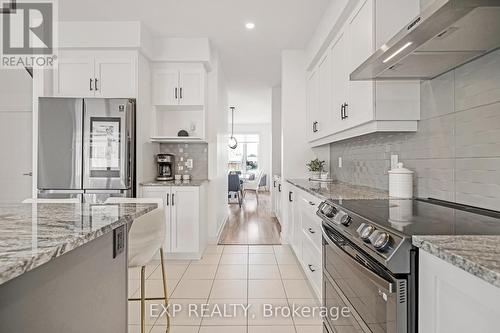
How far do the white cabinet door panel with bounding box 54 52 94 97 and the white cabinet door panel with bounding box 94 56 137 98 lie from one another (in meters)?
0.08

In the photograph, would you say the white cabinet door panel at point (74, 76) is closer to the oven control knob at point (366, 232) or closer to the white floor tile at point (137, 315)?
the white floor tile at point (137, 315)

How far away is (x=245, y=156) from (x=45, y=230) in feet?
35.5

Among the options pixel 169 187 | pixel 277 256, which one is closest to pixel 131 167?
pixel 169 187

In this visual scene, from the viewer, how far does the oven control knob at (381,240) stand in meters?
0.96

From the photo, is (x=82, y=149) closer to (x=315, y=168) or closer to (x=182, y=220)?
(x=182, y=220)

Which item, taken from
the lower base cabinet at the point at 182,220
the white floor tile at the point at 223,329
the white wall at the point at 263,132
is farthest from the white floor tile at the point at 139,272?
the white wall at the point at 263,132

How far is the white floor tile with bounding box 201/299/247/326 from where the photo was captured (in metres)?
2.10

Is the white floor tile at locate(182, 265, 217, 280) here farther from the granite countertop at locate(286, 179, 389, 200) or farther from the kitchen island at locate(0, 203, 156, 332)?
the kitchen island at locate(0, 203, 156, 332)

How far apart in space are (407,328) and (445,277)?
0.84ft

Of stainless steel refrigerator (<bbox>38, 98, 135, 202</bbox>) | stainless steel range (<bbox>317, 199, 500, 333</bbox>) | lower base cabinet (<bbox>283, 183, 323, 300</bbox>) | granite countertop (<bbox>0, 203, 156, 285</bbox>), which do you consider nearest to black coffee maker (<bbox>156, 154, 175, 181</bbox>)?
stainless steel refrigerator (<bbox>38, 98, 135, 202</bbox>)

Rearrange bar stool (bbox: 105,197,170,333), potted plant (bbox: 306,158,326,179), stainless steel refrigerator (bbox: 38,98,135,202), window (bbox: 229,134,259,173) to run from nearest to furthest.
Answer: bar stool (bbox: 105,197,170,333) → stainless steel refrigerator (bbox: 38,98,135,202) → potted plant (bbox: 306,158,326,179) → window (bbox: 229,134,259,173)

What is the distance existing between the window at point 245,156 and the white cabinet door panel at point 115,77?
27.4 ft

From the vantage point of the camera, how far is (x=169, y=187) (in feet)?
11.2

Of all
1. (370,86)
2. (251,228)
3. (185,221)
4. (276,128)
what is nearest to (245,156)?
(276,128)
